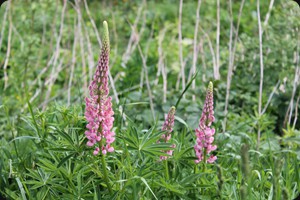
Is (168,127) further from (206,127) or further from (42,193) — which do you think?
(42,193)

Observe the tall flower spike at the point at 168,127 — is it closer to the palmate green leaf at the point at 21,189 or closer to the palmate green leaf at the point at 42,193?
the palmate green leaf at the point at 42,193

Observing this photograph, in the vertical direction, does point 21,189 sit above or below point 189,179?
below

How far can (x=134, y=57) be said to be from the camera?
5.60 m

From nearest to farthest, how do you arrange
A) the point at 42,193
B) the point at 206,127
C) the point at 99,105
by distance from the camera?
the point at 99,105 → the point at 206,127 → the point at 42,193

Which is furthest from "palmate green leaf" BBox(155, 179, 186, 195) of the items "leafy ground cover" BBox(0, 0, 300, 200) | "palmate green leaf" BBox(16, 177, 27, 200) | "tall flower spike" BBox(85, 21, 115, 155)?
"palmate green leaf" BBox(16, 177, 27, 200)

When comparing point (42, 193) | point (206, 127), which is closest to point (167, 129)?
point (206, 127)

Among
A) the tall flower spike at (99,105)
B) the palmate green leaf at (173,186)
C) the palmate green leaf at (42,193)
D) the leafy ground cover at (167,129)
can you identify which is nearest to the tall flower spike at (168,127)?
the leafy ground cover at (167,129)

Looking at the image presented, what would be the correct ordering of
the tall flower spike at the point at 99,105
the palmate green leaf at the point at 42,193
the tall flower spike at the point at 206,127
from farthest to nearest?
the palmate green leaf at the point at 42,193, the tall flower spike at the point at 206,127, the tall flower spike at the point at 99,105

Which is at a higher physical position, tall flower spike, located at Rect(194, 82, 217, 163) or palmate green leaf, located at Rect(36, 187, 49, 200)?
tall flower spike, located at Rect(194, 82, 217, 163)

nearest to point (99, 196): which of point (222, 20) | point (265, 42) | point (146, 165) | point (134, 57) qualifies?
point (146, 165)

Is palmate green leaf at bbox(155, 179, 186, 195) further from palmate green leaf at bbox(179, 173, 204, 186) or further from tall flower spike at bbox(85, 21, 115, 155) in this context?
tall flower spike at bbox(85, 21, 115, 155)

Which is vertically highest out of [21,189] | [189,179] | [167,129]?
[167,129]

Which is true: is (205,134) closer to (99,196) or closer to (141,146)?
(141,146)

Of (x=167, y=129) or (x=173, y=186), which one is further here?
(x=167, y=129)
